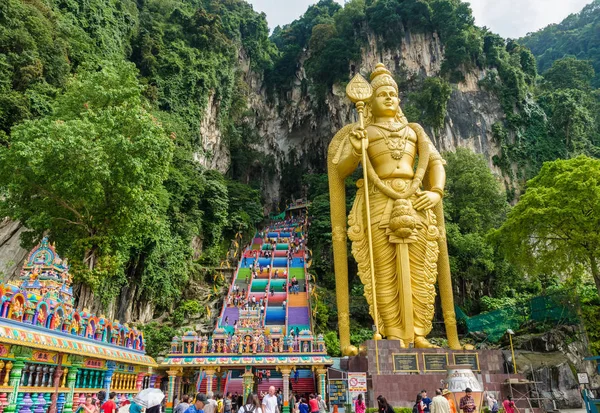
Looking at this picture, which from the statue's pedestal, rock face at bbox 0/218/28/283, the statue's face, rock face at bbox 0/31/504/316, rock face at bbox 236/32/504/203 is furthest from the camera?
rock face at bbox 236/32/504/203

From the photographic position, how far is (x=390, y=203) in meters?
8.53

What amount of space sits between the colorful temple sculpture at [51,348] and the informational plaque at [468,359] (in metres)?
5.52

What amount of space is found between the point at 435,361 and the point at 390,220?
2576 millimetres

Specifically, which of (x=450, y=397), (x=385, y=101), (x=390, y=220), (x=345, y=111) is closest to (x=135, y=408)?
(x=450, y=397)

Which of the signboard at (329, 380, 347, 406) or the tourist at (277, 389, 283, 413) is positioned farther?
the signboard at (329, 380, 347, 406)

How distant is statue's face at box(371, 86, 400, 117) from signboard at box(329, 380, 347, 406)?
5.61 meters

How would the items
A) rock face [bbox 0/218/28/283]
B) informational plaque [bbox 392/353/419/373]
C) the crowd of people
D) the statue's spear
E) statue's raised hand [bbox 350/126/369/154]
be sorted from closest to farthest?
the crowd of people < informational plaque [bbox 392/353/419/373] < the statue's spear < statue's raised hand [bbox 350/126/369/154] < rock face [bbox 0/218/28/283]

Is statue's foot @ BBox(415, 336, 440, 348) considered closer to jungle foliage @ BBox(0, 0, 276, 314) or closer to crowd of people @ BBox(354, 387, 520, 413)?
crowd of people @ BBox(354, 387, 520, 413)

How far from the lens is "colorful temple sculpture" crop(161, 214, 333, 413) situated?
9.09 metres

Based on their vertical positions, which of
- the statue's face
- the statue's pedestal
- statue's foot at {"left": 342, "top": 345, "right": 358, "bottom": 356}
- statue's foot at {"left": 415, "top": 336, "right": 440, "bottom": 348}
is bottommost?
the statue's pedestal

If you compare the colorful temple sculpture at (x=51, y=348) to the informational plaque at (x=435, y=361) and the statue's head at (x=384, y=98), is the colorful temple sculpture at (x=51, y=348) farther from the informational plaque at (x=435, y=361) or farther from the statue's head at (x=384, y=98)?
the statue's head at (x=384, y=98)

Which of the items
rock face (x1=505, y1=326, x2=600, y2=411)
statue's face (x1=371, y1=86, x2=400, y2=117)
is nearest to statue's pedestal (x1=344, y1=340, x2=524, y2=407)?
rock face (x1=505, y1=326, x2=600, y2=411)

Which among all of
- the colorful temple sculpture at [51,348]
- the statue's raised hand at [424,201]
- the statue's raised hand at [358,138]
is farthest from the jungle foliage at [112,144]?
the statue's raised hand at [424,201]

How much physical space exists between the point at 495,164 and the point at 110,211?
20.6 m
